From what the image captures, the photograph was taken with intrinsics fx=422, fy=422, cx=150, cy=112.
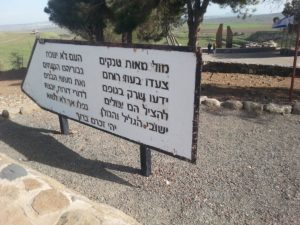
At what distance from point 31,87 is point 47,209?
432 centimetres

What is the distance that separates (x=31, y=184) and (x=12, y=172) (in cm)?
29

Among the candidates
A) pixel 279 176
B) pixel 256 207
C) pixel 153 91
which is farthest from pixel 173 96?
pixel 279 176

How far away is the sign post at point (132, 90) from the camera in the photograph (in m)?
4.22

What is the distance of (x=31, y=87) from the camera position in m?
7.34

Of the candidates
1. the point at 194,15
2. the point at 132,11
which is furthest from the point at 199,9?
the point at 132,11

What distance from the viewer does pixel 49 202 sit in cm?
344

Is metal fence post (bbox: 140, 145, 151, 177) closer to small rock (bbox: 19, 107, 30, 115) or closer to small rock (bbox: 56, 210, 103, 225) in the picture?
small rock (bbox: 56, 210, 103, 225)

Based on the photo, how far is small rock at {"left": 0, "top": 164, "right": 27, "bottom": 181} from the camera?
3.79m

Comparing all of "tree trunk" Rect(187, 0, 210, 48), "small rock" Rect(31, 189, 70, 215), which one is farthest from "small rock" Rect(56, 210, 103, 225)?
"tree trunk" Rect(187, 0, 210, 48)

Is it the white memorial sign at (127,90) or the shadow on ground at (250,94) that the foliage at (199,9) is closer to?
the shadow on ground at (250,94)

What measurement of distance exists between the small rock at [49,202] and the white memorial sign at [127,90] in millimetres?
1436

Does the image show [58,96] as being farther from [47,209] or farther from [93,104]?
[47,209]

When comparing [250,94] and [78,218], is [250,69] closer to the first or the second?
[250,94]

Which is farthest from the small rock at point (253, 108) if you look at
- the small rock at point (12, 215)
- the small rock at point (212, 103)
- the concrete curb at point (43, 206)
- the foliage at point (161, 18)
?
the foliage at point (161, 18)
